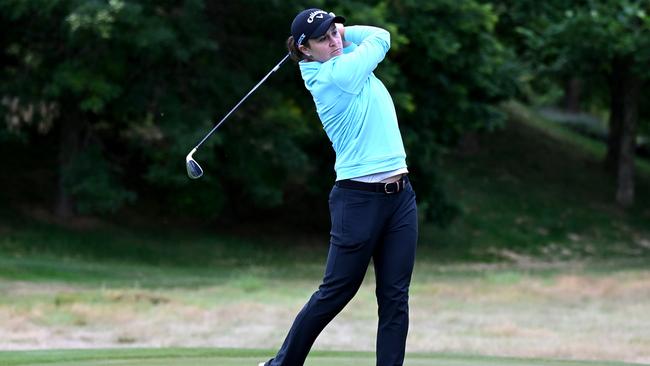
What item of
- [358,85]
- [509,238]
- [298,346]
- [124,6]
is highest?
[124,6]

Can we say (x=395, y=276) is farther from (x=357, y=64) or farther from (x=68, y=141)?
(x=68, y=141)

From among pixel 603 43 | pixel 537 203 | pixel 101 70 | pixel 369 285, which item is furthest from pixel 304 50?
pixel 537 203

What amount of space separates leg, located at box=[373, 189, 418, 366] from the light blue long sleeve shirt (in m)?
0.26

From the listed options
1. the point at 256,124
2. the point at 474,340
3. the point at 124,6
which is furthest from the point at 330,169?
the point at 474,340

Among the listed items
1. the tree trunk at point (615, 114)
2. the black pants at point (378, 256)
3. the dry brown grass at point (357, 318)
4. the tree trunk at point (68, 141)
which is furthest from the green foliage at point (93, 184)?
the black pants at point (378, 256)

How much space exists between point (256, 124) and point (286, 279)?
3707 millimetres

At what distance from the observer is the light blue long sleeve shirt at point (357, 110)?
5.51m

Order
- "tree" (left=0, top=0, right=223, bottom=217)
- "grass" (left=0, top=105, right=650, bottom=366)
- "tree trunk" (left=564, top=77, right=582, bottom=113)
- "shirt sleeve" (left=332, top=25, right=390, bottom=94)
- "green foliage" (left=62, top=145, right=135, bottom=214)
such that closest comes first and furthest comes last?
"shirt sleeve" (left=332, top=25, right=390, bottom=94), "grass" (left=0, top=105, right=650, bottom=366), "tree" (left=0, top=0, right=223, bottom=217), "green foliage" (left=62, top=145, right=135, bottom=214), "tree trunk" (left=564, top=77, right=582, bottom=113)

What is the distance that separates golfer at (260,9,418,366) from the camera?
557cm

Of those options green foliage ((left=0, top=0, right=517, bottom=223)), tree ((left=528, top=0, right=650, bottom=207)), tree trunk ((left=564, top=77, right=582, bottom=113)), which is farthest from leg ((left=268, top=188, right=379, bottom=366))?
tree trunk ((left=564, top=77, right=582, bottom=113))

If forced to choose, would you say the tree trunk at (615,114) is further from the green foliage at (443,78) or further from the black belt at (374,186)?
the black belt at (374,186)

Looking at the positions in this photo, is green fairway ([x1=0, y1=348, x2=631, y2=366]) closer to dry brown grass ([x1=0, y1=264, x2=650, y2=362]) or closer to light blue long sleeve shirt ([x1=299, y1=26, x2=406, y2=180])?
light blue long sleeve shirt ([x1=299, y1=26, x2=406, y2=180])

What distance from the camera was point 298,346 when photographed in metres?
5.84

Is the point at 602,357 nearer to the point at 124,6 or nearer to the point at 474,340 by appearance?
the point at 474,340
